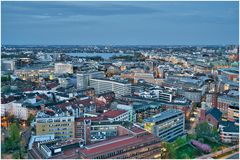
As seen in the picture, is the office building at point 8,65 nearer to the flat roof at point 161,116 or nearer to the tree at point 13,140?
the tree at point 13,140

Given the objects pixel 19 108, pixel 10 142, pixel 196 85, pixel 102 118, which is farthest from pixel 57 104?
pixel 196 85

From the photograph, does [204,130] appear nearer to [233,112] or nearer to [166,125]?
[166,125]

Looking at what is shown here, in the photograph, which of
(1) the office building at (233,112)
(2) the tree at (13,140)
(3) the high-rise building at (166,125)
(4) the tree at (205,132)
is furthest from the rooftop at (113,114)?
(1) the office building at (233,112)

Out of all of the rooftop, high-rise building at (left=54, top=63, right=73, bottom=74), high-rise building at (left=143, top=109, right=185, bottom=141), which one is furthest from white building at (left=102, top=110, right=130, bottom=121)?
high-rise building at (left=54, top=63, right=73, bottom=74)

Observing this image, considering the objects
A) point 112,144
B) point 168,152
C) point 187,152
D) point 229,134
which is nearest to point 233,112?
point 229,134

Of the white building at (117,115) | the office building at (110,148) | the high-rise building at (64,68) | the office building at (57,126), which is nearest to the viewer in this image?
the office building at (110,148)
